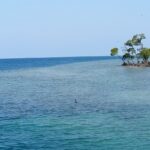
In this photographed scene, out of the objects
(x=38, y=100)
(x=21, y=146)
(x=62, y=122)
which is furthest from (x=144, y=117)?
(x=38, y=100)

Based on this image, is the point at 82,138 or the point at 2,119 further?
the point at 2,119

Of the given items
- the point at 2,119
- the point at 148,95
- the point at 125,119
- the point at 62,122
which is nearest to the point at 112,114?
the point at 125,119

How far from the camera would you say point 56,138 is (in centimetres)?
3444

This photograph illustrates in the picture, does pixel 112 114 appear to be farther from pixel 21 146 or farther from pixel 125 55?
pixel 125 55

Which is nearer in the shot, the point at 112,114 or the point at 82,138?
the point at 82,138

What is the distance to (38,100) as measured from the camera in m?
58.7

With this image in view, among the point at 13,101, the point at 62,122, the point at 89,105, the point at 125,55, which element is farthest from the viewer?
the point at 125,55

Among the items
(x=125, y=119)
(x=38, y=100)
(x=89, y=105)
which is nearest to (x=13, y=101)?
(x=38, y=100)

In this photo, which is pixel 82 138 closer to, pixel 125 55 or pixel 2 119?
pixel 2 119

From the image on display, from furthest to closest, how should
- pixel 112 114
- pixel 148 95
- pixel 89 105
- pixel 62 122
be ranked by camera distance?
pixel 148 95
pixel 89 105
pixel 112 114
pixel 62 122

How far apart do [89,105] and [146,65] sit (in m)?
110

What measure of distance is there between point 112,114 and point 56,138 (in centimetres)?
1146

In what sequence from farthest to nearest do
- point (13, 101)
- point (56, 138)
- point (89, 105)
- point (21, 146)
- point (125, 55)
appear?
point (125, 55), point (13, 101), point (89, 105), point (56, 138), point (21, 146)

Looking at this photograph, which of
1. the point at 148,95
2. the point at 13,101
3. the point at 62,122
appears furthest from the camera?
the point at 148,95
